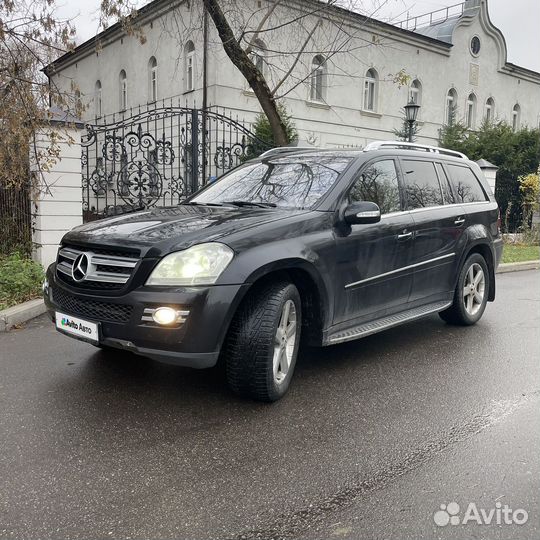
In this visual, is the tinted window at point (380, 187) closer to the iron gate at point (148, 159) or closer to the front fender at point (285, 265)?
the front fender at point (285, 265)

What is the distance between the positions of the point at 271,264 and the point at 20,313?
11.5 feet

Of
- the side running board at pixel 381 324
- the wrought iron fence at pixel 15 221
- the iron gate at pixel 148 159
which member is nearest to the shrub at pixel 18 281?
the wrought iron fence at pixel 15 221

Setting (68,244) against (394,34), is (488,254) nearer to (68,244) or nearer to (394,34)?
(68,244)

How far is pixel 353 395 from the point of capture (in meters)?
3.99

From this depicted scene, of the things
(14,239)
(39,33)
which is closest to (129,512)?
(14,239)

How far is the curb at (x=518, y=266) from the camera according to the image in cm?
Result: 1086

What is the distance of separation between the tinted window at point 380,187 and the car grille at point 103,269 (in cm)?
183

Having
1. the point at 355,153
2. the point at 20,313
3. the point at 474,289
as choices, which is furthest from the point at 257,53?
the point at 355,153

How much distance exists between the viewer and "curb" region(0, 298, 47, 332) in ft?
18.4

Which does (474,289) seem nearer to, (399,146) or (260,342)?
(399,146)

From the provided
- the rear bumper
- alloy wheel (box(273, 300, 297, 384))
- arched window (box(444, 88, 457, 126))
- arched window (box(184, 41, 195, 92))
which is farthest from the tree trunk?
arched window (box(444, 88, 457, 126))

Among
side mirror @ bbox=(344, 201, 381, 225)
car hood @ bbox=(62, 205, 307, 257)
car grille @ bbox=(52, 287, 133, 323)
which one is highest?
side mirror @ bbox=(344, 201, 381, 225)

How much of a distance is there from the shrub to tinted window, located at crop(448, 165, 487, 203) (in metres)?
4.93

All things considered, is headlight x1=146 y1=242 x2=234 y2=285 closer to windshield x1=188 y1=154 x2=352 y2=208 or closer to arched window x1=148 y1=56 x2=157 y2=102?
windshield x1=188 y1=154 x2=352 y2=208
